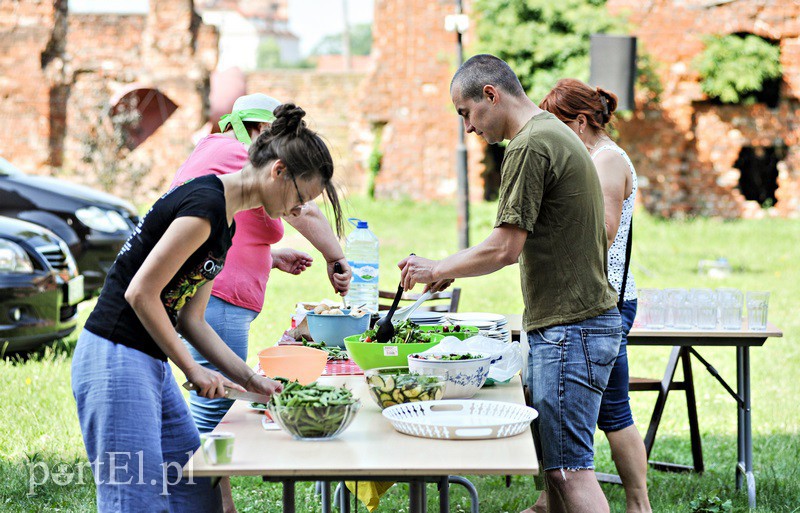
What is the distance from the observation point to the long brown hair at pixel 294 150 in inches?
99.7

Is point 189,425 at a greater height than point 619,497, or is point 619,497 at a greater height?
point 189,425

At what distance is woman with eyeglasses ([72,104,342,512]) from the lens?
2.42 meters

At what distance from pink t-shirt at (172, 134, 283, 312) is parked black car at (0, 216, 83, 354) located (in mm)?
3546

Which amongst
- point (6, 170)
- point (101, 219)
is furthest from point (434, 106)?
point (6, 170)

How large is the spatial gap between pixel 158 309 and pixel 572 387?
141 centimetres

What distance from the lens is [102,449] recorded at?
2.45m

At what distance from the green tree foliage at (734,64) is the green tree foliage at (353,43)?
272ft

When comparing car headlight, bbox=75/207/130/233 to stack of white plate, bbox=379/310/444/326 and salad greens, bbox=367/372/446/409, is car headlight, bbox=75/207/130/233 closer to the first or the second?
stack of white plate, bbox=379/310/444/326

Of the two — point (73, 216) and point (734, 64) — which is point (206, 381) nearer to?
point (73, 216)

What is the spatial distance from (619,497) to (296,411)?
2998 millimetres

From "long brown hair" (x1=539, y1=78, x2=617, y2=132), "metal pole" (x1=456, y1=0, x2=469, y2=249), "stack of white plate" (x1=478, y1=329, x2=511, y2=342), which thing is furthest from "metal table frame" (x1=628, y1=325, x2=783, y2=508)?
"metal pole" (x1=456, y1=0, x2=469, y2=249)

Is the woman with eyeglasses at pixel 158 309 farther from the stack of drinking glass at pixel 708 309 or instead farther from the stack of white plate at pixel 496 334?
the stack of drinking glass at pixel 708 309

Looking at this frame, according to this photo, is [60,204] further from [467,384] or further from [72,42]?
[72,42]

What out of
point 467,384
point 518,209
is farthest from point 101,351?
point 518,209
